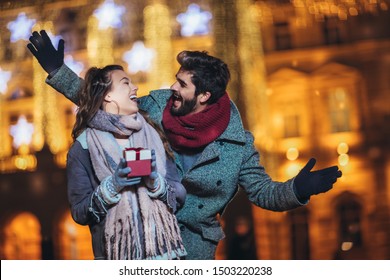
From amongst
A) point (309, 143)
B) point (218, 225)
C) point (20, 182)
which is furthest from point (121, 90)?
point (20, 182)

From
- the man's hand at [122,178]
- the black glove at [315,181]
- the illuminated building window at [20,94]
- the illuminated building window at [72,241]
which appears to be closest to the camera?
the man's hand at [122,178]

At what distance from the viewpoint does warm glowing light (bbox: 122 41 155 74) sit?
3.92 metres

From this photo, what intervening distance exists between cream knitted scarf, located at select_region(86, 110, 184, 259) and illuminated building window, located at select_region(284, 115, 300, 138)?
4.79 ft

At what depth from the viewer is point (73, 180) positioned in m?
2.38

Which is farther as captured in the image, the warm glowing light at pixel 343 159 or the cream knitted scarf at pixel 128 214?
the warm glowing light at pixel 343 159

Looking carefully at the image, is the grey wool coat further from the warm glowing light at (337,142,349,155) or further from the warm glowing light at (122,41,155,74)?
the warm glowing light at (122,41,155,74)

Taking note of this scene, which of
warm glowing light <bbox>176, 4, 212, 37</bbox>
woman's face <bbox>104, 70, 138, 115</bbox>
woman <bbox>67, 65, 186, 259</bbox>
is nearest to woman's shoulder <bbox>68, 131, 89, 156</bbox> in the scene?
woman <bbox>67, 65, 186, 259</bbox>

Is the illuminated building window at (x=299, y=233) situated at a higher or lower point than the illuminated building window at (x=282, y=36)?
lower

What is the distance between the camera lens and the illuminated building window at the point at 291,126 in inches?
147

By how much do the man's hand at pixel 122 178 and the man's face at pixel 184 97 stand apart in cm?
31

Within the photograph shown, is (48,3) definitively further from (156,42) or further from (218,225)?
(218,225)

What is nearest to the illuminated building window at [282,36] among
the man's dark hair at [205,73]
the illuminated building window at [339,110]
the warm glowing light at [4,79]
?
the illuminated building window at [339,110]

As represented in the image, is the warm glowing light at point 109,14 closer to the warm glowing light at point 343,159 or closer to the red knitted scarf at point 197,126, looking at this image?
the warm glowing light at point 343,159
